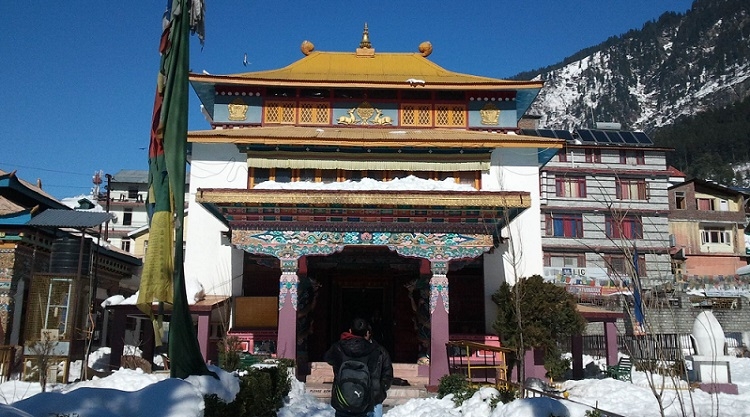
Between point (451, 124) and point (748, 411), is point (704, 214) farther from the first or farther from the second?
point (748, 411)

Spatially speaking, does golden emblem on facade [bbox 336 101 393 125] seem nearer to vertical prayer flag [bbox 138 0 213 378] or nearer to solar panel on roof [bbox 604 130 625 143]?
vertical prayer flag [bbox 138 0 213 378]

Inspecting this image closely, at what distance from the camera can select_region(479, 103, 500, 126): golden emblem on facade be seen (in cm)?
2256

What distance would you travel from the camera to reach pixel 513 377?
56.5 feet

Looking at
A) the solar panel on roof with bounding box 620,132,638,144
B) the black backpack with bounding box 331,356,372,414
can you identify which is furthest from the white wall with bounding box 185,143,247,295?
the solar panel on roof with bounding box 620,132,638,144

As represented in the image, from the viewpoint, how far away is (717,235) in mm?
47750

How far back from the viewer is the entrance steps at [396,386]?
→ 47.7 ft

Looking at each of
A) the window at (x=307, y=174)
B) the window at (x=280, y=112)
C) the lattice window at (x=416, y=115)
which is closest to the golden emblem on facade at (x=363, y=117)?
the lattice window at (x=416, y=115)

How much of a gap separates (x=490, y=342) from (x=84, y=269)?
1083 cm

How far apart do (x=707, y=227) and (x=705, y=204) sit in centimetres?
173

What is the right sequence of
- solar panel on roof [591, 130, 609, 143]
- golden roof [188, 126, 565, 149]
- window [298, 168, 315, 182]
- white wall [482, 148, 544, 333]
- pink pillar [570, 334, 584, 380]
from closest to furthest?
pink pillar [570, 334, 584, 380] < golden roof [188, 126, 565, 149] < white wall [482, 148, 544, 333] < window [298, 168, 315, 182] < solar panel on roof [591, 130, 609, 143]

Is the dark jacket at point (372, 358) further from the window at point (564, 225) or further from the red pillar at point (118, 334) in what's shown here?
the window at point (564, 225)

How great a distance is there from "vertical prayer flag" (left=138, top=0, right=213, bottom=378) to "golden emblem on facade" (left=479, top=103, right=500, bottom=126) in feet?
48.2

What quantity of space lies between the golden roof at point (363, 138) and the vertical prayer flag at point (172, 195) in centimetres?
1054

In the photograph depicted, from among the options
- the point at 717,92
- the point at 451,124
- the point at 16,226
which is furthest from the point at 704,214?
the point at 717,92
